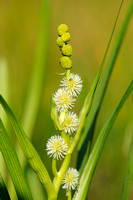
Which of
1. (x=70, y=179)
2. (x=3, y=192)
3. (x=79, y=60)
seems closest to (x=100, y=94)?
(x=70, y=179)

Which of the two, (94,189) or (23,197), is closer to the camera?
(23,197)

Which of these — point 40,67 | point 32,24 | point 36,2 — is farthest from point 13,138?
point 36,2

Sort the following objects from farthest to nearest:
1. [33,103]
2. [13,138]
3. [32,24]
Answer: [32,24]
[13,138]
[33,103]

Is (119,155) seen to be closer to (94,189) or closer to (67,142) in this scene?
(94,189)

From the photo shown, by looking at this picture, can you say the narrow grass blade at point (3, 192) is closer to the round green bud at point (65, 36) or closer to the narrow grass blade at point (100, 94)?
the narrow grass blade at point (100, 94)

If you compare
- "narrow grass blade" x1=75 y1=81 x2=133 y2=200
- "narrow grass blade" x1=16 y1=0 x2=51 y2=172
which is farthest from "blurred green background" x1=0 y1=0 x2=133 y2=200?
"narrow grass blade" x1=75 y1=81 x2=133 y2=200

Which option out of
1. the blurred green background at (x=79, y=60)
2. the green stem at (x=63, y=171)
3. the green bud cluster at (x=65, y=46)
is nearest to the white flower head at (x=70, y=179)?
the green stem at (x=63, y=171)

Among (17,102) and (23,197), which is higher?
(17,102)
